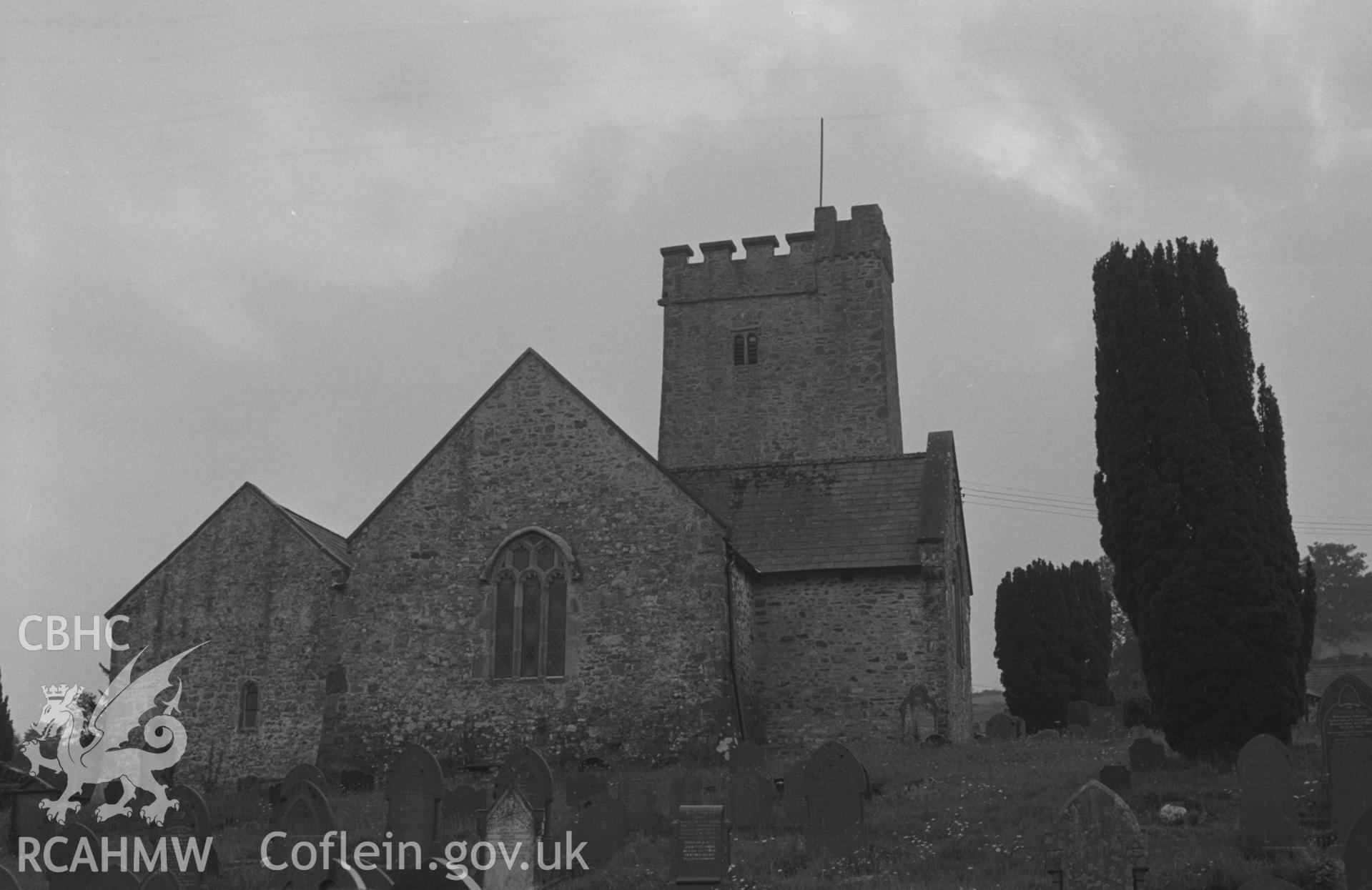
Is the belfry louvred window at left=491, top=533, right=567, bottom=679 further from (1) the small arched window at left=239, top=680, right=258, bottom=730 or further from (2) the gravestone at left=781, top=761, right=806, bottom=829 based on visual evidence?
(2) the gravestone at left=781, top=761, right=806, bottom=829

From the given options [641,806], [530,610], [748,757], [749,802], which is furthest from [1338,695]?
[530,610]

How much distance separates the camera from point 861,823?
14.6m

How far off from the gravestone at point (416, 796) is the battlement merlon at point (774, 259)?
2204 cm

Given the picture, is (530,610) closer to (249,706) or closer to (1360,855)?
(249,706)

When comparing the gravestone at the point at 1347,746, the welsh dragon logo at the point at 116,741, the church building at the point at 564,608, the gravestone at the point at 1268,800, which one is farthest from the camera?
the church building at the point at 564,608

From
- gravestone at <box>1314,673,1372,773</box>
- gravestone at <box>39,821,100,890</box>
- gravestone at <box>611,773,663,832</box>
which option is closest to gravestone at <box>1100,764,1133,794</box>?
gravestone at <box>1314,673,1372,773</box>

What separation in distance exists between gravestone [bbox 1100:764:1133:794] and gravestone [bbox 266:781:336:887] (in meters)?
8.99

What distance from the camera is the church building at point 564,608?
75.8 feet

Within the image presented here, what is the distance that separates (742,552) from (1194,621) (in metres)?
10.4

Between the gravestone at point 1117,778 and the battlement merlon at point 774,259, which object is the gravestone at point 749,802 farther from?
the battlement merlon at point 774,259

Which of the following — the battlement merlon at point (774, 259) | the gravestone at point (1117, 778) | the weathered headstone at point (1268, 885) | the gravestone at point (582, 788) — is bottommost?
the weathered headstone at point (1268, 885)

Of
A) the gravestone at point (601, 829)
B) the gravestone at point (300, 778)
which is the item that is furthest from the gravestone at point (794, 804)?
the gravestone at point (300, 778)

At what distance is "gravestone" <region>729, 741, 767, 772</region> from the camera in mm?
20969

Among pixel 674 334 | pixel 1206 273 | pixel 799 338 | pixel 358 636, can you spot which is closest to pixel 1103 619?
pixel 799 338
